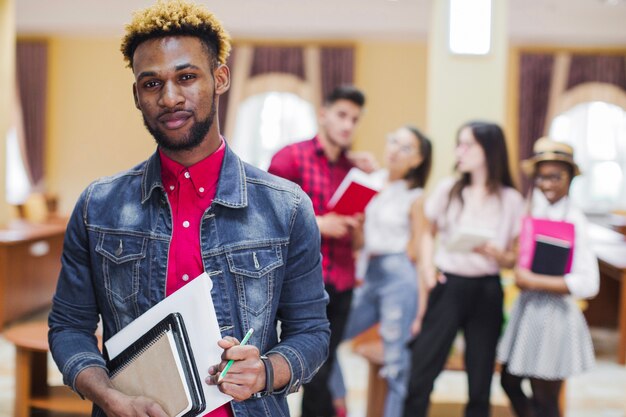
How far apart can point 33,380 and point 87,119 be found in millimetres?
7931

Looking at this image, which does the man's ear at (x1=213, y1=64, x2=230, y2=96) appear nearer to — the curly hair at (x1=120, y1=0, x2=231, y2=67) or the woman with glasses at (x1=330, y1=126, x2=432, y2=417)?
the curly hair at (x1=120, y1=0, x2=231, y2=67)

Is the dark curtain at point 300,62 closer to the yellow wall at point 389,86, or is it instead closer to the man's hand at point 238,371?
the yellow wall at point 389,86

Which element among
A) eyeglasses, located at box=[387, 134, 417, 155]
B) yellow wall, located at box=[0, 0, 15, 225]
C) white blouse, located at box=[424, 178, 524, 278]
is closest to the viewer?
white blouse, located at box=[424, 178, 524, 278]

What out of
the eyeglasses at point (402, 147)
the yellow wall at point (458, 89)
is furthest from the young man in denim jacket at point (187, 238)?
the yellow wall at point (458, 89)

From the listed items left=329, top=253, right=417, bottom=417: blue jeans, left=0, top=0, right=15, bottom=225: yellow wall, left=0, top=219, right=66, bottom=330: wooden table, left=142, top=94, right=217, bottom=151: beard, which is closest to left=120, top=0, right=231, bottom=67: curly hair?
left=142, top=94, right=217, bottom=151: beard

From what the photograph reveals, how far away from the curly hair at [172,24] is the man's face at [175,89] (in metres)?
0.01

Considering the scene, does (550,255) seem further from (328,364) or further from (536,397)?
(328,364)

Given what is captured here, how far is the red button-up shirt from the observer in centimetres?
142

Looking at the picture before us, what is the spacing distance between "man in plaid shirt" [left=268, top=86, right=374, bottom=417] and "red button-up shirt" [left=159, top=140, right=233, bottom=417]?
2.00 meters

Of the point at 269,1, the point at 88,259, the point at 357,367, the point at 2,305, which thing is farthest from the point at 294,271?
the point at 269,1

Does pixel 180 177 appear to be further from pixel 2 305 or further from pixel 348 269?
pixel 2 305

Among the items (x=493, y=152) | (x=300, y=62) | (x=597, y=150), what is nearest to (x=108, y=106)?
(x=300, y=62)

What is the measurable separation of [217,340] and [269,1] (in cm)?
990

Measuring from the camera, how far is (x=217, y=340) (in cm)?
131
